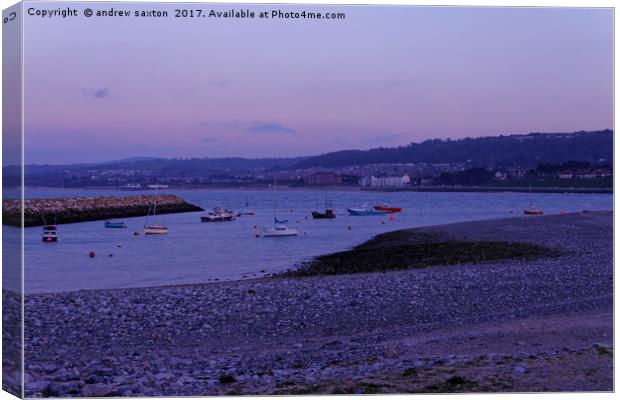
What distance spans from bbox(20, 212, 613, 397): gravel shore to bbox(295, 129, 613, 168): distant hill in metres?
2.03

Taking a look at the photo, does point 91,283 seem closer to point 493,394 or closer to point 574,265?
point 574,265

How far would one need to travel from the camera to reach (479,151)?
504 inches

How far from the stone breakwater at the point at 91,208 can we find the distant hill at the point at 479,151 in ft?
75.3

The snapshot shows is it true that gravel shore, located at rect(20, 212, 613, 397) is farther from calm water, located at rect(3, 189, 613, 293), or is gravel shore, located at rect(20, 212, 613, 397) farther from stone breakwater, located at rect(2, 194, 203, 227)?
stone breakwater, located at rect(2, 194, 203, 227)

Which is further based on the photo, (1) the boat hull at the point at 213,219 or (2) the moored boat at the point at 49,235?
(1) the boat hull at the point at 213,219

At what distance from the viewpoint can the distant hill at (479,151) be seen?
11.4m

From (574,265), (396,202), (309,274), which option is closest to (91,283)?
(309,274)

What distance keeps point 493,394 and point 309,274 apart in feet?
41.5

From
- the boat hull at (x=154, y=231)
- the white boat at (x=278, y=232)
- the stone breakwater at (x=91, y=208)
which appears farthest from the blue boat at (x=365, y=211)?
the boat hull at (x=154, y=231)

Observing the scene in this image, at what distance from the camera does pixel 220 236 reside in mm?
38469

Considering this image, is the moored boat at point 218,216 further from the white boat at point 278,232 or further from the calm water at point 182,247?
the white boat at point 278,232

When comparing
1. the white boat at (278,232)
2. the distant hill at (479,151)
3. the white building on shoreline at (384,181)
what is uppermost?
the distant hill at (479,151)

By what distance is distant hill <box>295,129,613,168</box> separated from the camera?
11352 millimetres

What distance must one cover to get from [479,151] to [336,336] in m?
3.81
